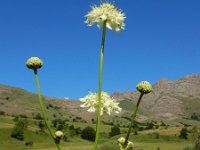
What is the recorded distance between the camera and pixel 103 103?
628 cm

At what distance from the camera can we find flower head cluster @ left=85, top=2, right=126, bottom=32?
573 cm

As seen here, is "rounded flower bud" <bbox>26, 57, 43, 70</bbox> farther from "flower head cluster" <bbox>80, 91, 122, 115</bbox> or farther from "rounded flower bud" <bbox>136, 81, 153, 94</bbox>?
"rounded flower bud" <bbox>136, 81, 153, 94</bbox>

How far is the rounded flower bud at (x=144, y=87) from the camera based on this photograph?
18.7 ft

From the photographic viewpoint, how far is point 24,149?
17988cm

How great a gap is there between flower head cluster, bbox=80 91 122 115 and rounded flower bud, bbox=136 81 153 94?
425mm

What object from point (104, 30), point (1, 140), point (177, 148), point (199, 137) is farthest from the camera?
point (1, 140)

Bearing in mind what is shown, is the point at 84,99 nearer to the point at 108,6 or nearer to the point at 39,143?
the point at 108,6

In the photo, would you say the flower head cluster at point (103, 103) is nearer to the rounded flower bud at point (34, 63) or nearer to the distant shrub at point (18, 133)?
the rounded flower bud at point (34, 63)

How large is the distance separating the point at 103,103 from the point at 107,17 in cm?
116

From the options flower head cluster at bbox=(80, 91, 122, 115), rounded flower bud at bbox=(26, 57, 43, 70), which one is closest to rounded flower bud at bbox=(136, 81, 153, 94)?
flower head cluster at bbox=(80, 91, 122, 115)

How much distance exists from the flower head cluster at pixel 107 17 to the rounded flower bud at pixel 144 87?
0.73m

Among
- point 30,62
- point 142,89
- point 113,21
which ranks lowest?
point 142,89

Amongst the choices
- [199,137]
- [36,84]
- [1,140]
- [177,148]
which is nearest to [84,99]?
[36,84]

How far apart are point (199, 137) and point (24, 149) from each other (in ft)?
215
